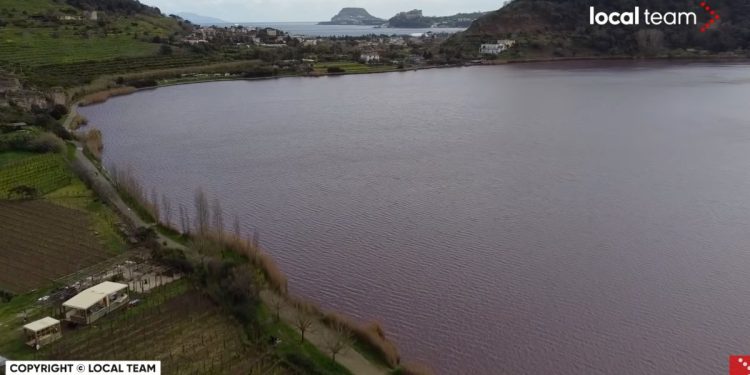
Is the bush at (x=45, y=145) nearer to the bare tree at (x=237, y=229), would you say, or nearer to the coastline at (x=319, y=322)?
the coastline at (x=319, y=322)

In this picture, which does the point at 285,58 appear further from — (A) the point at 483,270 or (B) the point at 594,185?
(A) the point at 483,270

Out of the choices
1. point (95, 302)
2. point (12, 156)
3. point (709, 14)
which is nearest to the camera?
point (95, 302)

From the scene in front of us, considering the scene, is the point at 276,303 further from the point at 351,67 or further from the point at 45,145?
the point at 351,67

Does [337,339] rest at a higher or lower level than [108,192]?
lower

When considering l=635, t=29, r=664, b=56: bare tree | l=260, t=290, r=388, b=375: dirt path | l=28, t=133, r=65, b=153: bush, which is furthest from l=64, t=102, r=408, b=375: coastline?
l=635, t=29, r=664, b=56: bare tree

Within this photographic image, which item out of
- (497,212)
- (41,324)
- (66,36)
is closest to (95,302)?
(41,324)

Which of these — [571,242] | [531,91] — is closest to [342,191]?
[571,242]

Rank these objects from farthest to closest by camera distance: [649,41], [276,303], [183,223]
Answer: [649,41], [183,223], [276,303]
